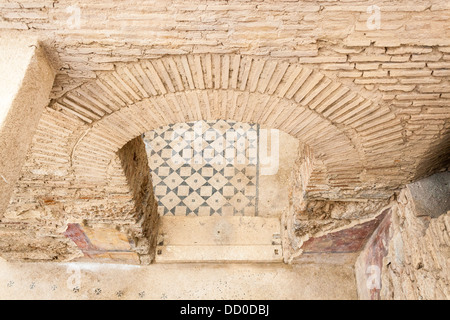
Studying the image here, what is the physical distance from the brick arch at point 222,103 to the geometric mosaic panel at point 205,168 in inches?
77.2

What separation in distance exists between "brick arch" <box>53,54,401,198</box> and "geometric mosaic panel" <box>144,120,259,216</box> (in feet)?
6.43

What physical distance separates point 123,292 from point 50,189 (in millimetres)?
1372

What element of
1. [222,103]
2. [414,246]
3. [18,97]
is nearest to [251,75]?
[222,103]

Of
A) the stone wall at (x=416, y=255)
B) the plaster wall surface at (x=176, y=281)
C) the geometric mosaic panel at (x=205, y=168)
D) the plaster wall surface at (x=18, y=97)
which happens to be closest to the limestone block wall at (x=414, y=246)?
the stone wall at (x=416, y=255)

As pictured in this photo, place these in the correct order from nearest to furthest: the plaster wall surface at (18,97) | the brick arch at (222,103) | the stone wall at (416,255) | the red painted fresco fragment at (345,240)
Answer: the plaster wall surface at (18,97) < the brick arch at (222,103) < the stone wall at (416,255) < the red painted fresco fragment at (345,240)

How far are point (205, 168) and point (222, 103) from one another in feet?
8.32

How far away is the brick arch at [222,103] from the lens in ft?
5.90

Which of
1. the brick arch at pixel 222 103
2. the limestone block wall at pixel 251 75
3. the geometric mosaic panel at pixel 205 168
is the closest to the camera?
the limestone block wall at pixel 251 75

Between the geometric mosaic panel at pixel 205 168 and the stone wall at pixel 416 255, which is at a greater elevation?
the geometric mosaic panel at pixel 205 168

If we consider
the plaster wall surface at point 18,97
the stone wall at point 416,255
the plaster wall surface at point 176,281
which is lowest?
the plaster wall surface at point 176,281

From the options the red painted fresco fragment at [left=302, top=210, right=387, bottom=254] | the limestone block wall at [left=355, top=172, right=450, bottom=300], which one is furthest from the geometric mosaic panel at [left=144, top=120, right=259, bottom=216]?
the limestone block wall at [left=355, top=172, right=450, bottom=300]

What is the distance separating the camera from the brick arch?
1799 millimetres

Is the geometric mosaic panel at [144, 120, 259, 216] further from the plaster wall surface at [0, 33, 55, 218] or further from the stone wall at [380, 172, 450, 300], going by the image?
the plaster wall surface at [0, 33, 55, 218]

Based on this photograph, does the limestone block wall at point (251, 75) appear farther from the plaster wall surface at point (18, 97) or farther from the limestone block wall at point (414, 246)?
the limestone block wall at point (414, 246)
